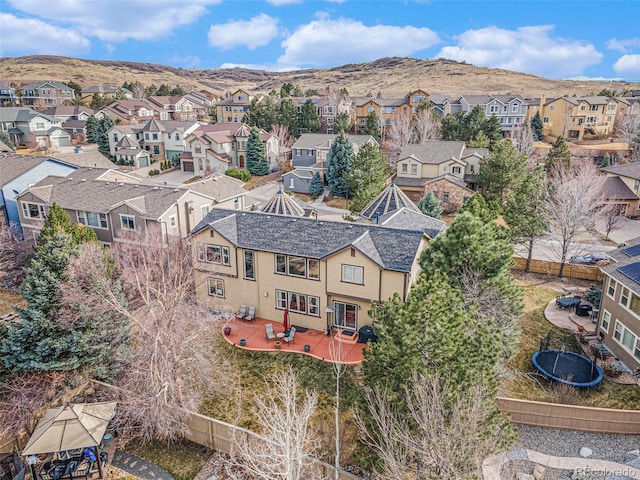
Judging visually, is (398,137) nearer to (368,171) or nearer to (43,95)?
(368,171)

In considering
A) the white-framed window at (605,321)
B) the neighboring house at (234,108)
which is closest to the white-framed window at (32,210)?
the white-framed window at (605,321)

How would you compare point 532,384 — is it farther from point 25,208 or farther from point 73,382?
point 25,208

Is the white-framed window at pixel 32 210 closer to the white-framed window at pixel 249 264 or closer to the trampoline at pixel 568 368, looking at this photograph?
the white-framed window at pixel 249 264

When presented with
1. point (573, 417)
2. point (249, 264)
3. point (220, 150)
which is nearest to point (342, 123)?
point (220, 150)

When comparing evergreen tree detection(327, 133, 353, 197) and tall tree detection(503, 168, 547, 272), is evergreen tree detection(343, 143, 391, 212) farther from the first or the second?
tall tree detection(503, 168, 547, 272)

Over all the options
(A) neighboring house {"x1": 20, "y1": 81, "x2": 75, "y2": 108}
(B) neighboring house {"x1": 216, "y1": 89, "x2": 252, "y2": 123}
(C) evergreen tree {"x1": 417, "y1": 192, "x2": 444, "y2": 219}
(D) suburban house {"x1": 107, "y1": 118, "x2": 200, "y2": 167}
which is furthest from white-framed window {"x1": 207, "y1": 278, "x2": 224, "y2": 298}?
(A) neighboring house {"x1": 20, "y1": 81, "x2": 75, "y2": 108}
